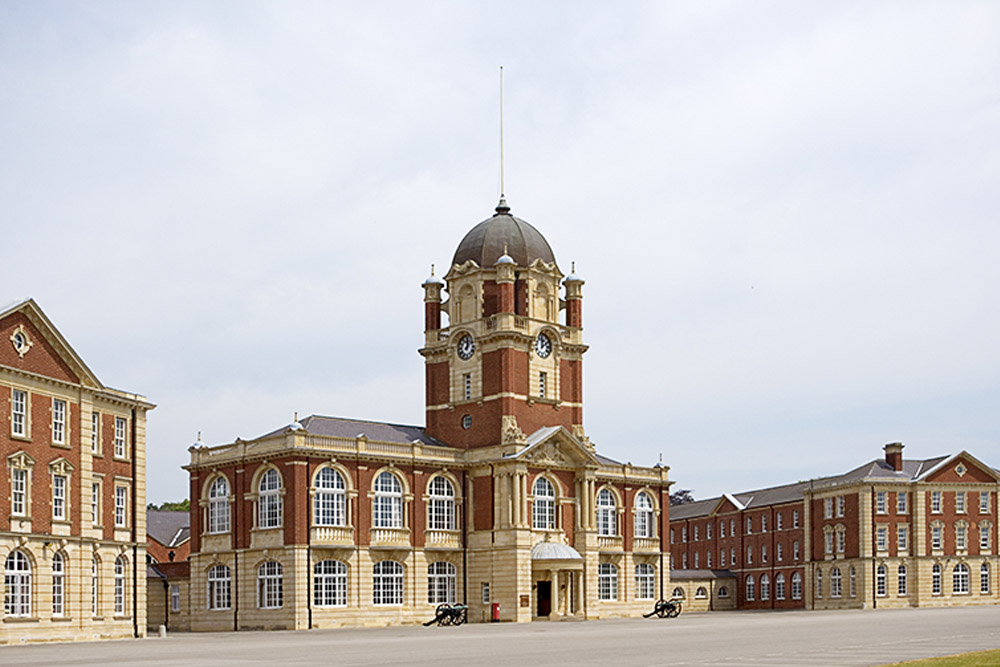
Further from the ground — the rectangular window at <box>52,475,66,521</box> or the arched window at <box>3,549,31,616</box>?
the rectangular window at <box>52,475,66,521</box>

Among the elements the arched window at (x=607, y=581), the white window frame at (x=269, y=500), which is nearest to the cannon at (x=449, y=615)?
the white window frame at (x=269, y=500)

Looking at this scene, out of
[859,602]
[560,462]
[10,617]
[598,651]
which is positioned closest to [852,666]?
[598,651]

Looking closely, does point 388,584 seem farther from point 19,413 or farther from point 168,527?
point 168,527

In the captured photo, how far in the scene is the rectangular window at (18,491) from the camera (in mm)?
46500

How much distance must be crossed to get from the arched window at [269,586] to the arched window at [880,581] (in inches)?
1855

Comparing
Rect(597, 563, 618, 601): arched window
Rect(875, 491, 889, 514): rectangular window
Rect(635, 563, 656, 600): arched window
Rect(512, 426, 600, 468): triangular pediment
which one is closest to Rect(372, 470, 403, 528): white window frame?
Rect(512, 426, 600, 468): triangular pediment

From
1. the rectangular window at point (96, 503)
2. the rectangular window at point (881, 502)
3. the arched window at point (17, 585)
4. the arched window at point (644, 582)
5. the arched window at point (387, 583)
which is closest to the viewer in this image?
the arched window at point (17, 585)

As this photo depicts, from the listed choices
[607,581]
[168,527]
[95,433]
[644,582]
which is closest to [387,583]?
[607,581]

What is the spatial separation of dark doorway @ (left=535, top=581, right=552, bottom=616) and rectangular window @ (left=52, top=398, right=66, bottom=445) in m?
31.6

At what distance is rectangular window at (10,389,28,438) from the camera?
153 feet

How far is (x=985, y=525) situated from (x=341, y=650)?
72602mm

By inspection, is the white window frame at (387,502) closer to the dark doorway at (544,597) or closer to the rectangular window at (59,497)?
the dark doorway at (544,597)

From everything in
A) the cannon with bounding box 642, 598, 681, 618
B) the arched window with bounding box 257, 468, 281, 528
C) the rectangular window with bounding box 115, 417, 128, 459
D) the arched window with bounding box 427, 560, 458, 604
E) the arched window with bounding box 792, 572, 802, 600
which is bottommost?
the arched window with bounding box 792, 572, 802, 600

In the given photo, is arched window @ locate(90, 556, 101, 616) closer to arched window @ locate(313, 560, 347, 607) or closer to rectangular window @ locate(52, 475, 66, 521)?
rectangular window @ locate(52, 475, 66, 521)
